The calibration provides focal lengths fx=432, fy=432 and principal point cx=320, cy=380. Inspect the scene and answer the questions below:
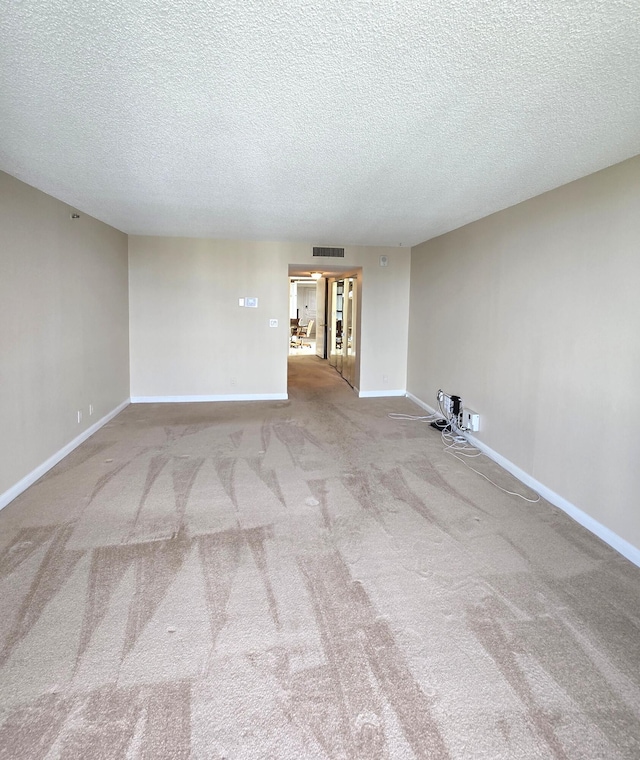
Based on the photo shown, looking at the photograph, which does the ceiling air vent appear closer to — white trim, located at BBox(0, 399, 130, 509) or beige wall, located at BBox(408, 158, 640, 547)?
beige wall, located at BBox(408, 158, 640, 547)

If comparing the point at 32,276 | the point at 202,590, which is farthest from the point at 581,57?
the point at 32,276

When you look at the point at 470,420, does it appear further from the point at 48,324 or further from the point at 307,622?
the point at 48,324

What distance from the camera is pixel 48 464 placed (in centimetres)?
400

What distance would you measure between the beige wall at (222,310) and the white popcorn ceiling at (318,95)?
9.12 feet

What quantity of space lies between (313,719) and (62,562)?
1.81 m

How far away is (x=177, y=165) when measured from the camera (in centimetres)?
313

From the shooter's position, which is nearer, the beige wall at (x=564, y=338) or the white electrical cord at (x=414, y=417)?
the beige wall at (x=564, y=338)

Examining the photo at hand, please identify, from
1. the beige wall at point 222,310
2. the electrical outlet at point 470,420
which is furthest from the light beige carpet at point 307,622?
the beige wall at point 222,310

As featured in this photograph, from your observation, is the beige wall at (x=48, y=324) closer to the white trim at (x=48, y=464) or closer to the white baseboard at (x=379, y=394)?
the white trim at (x=48, y=464)

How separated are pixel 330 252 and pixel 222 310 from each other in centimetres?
194

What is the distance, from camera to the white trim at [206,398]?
677 centimetres

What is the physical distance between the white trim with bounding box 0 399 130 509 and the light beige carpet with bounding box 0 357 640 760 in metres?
0.11

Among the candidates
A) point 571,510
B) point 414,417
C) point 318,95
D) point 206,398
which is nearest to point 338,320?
point 206,398

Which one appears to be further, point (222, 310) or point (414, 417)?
point (222, 310)
